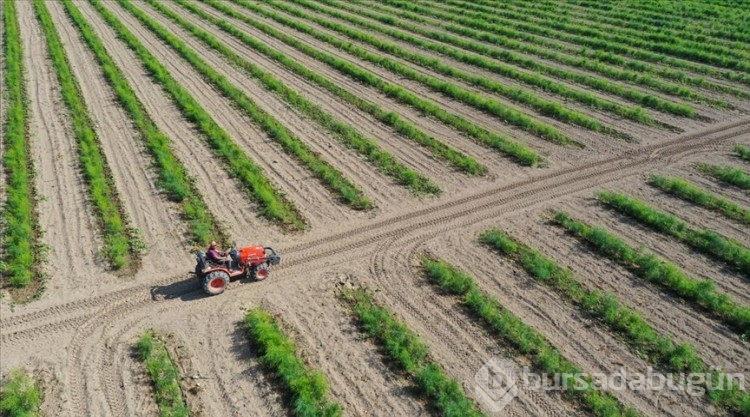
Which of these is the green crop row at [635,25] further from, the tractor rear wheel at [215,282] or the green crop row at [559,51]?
the tractor rear wheel at [215,282]

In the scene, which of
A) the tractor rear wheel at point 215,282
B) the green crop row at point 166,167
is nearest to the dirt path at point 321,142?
the green crop row at point 166,167

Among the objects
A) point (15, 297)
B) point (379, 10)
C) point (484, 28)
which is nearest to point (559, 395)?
point (15, 297)

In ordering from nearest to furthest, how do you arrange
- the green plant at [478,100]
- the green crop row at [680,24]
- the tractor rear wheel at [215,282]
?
the tractor rear wheel at [215,282] → the green plant at [478,100] → the green crop row at [680,24]

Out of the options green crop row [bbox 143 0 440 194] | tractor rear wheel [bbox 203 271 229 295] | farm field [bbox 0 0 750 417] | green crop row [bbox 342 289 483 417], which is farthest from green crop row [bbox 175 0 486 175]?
tractor rear wheel [bbox 203 271 229 295]

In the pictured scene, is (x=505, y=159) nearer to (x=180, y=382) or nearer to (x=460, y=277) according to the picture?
(x=460, y=277)

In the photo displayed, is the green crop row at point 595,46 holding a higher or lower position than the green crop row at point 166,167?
higher

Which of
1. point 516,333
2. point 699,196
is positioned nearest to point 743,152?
point 699,196

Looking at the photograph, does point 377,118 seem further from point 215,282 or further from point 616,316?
point 616,316
